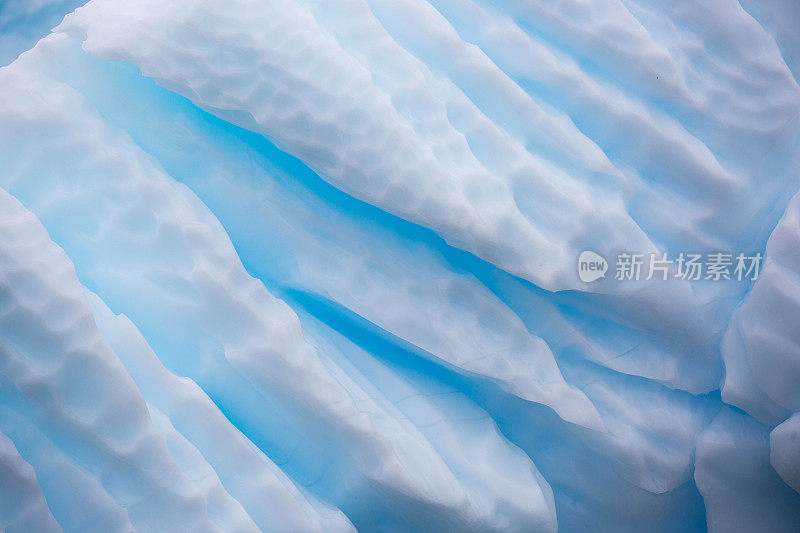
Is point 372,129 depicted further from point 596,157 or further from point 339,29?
point 596,157

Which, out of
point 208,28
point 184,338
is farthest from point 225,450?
point 208,28

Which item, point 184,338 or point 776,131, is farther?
point 776,131

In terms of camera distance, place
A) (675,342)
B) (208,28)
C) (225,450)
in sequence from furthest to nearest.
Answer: (675,342), (208,28), (225,450)

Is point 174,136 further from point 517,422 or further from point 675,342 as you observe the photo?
point 675,342

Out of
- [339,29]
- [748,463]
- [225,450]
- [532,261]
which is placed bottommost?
[225,450]

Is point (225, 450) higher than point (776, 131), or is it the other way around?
point (776, 131)

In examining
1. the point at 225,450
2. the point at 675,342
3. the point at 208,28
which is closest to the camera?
the point at 225,450
